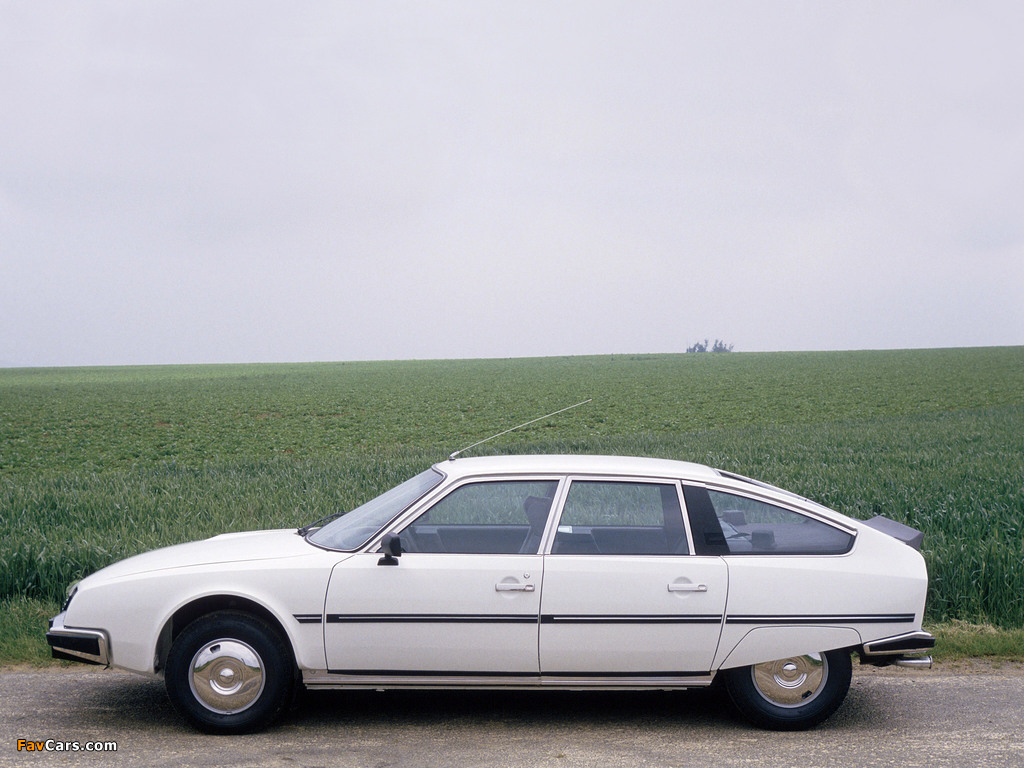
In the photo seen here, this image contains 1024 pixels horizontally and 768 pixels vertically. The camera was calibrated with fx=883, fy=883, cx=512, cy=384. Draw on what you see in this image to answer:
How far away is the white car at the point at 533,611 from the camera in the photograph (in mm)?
4547

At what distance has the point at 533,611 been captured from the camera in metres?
4.54

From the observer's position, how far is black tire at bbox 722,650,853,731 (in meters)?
4.69

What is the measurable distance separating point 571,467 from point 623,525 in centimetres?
56

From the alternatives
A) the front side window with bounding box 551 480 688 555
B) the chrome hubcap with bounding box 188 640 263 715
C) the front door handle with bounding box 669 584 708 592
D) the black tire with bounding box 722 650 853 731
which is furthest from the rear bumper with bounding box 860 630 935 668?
the chrome hubcap with bounding box 188 640 263 715

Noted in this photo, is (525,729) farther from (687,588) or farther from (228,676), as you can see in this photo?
(228,676)

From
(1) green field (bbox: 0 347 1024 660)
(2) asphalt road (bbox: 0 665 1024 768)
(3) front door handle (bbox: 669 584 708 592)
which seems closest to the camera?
(2) asphalt road (bbox: 0 665 1024 768)

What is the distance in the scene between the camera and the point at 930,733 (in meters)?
4.63

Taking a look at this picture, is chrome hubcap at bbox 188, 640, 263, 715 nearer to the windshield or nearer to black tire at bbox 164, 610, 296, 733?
black tire at bbox 164, 610, 296, 733

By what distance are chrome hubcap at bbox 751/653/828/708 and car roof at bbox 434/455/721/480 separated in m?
1.05

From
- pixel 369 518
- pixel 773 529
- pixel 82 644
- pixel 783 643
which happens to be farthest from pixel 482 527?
pixel 82 644

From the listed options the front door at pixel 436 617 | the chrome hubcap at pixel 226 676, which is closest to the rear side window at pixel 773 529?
the front door at pixel 436 617

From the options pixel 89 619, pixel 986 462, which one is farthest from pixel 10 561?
pixel 986 462

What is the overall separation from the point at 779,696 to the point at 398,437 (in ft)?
83.7

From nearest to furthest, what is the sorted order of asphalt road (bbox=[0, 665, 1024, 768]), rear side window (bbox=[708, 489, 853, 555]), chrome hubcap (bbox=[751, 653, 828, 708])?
asphalt road (bbox=[0, 665, 1024, 768]), chrome hubcap (bbox=[751, 653, 828, 708]), rear side window (bbox=[708, 489, 853, 555])
